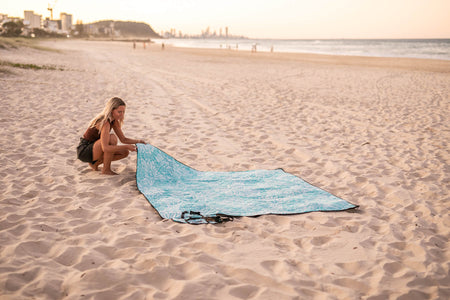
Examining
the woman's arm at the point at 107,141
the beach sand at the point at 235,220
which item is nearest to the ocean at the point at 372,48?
the beach sand at the point at 235,220

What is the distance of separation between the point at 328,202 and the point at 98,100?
7785 millimetres

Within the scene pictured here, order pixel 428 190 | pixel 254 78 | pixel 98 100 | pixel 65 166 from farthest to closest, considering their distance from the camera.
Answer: pixel 254 78 < pixel 98 100 < pixel 65 166 < pixel 428 190

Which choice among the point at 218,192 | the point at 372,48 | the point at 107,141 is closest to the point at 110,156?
the point at 107,141

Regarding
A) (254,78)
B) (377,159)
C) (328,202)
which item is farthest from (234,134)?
(254,78)

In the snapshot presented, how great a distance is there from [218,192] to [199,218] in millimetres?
684

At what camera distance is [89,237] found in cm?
300

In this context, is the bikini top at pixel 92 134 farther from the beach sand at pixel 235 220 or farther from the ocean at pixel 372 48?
the ocean at pixel 372 48

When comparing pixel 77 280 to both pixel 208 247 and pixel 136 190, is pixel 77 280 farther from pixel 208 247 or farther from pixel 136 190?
pixel 136 190

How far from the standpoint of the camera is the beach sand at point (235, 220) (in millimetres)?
2504

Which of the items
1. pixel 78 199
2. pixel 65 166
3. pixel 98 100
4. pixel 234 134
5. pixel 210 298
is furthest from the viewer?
pixel 98 100

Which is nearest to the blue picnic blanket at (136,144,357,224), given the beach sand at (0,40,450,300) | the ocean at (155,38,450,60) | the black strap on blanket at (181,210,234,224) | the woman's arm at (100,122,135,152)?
the black strap on blanket at (181,210,234,224)

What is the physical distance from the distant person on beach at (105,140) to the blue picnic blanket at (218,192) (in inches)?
13.5

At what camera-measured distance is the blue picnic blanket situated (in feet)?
11.7

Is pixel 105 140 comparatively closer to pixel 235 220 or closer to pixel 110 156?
pixel 110 156
